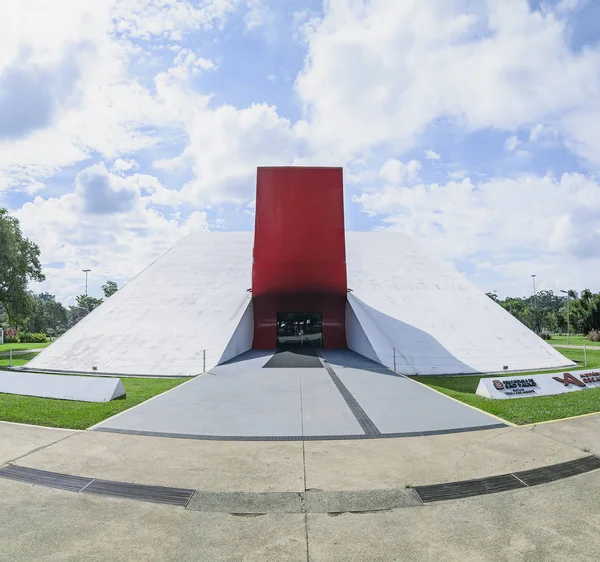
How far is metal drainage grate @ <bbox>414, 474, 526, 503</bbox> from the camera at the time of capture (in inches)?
183

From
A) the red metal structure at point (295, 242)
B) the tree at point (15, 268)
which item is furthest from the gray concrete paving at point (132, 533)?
the tree at point (15, 268)

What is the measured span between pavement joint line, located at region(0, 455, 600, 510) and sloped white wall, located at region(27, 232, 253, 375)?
9547 millimetres

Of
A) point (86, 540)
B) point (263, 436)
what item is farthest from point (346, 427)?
point (86, 540)

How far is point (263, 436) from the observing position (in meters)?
7.04

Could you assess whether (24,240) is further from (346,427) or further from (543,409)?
(543,409)

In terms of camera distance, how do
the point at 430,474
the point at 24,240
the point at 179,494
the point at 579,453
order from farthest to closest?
the point at 24,240 → the point at 579,453 → the point at 430,474 → the point at 179,494

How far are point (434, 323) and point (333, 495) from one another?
45.8ft

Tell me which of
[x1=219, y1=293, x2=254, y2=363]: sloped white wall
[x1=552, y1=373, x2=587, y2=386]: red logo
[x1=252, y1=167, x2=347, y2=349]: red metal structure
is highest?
[x1=252, y1=167, x2=347, y2=349]: red metal structure

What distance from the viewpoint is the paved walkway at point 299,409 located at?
7438mm

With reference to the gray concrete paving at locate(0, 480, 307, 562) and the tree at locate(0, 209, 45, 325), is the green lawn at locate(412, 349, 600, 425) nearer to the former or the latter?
the gray concrete paving at locate(0, 480, 307, 562)

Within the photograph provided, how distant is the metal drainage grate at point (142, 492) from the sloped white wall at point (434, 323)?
10848mm

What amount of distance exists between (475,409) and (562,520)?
16.0ft

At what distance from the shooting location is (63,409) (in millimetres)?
8836

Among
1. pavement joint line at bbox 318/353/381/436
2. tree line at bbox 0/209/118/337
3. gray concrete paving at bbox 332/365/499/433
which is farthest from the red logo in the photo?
tree line at bbox 0/209/118/337
